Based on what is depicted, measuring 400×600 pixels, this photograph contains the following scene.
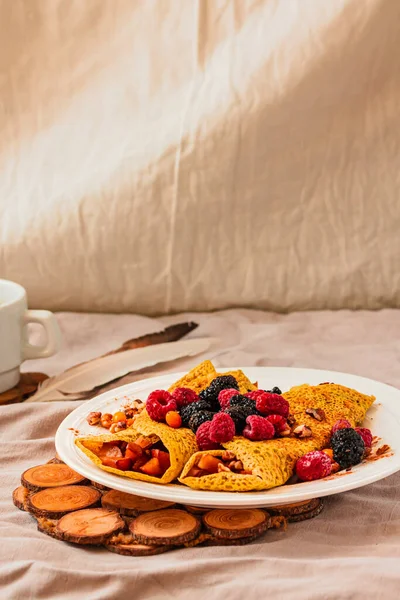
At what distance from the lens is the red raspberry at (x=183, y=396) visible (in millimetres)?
1014

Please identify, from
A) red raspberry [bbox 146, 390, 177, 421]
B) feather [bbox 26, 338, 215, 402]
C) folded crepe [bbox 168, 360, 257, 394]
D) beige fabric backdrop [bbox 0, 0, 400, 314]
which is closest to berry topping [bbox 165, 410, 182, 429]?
red raspberry [bbox 146, 390, 177, 421]

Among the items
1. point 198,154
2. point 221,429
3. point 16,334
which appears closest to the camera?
point 221,429

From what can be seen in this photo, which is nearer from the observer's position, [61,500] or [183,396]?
[61,500]

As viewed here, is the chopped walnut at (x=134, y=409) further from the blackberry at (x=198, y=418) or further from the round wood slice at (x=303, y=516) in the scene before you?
the round wood slice at (x=303, y=516)

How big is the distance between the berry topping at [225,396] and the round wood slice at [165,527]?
140 millimetres

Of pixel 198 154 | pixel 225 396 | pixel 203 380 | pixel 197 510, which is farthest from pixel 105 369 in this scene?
pixel 198 154

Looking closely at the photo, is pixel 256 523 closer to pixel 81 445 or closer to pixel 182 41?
pixel 81 445

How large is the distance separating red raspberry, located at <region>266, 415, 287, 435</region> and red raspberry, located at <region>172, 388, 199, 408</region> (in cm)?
10

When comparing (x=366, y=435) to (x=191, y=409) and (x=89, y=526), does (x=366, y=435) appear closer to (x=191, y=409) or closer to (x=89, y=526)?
(x=191, y=409)

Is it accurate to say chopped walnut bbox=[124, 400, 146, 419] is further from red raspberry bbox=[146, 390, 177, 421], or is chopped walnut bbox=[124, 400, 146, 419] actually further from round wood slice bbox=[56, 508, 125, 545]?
round wood slice bbox=[56, 508, 125, 545]

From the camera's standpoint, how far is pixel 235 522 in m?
0.87

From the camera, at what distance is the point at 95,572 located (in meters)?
0.80

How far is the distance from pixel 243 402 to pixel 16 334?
44 cm

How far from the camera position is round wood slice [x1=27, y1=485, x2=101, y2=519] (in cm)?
89
